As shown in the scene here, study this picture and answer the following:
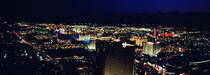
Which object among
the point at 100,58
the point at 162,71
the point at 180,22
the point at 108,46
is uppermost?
the point at 180,22

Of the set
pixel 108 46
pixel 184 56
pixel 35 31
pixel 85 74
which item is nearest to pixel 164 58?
pixel 184 56

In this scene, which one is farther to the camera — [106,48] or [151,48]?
[151,48]

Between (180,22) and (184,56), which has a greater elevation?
(180,22)

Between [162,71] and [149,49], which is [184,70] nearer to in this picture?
[162,71]

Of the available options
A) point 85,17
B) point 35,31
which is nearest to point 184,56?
point 85,17

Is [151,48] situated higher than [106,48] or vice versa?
[106,48]

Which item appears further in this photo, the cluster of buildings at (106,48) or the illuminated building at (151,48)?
the illuminated building at (151,48)

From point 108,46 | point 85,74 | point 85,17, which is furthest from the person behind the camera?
point 85,17

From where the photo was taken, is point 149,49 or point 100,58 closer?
point 100,58

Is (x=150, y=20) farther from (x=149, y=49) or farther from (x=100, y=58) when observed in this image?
(x=100, y=58)

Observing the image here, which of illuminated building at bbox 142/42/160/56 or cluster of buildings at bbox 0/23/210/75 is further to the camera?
illuminated building at bbox 142/42/160/56

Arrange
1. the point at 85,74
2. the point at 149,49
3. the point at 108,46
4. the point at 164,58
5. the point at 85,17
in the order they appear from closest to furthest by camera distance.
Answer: the point at 108,46 → the point at 85,74 → the point at 164,58 → the point at 149,49 → the point at 85,17
